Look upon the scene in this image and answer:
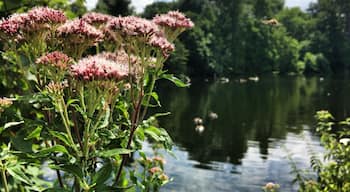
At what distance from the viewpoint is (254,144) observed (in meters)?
22.6

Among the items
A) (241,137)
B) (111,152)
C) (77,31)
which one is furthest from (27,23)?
(241,137)

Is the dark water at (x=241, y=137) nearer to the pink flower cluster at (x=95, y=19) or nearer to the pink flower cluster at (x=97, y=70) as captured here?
the pink flower cluster at (x=95, y=19)

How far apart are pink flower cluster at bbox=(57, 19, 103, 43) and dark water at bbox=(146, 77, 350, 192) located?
5.85 m

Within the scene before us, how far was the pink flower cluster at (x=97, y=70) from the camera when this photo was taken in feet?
6.75

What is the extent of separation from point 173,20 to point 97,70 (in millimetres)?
830

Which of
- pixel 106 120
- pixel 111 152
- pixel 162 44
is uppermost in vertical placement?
pixel 162 44

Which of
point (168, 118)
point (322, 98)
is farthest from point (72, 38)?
point (322, 98)

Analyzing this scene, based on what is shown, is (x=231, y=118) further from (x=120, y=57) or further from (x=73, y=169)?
(x=73, y=169)

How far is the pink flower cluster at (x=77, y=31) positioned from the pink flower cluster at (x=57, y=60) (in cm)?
12

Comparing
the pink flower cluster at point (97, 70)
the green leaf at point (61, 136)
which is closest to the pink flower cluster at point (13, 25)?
the pink flower cluster at point (97, 70)

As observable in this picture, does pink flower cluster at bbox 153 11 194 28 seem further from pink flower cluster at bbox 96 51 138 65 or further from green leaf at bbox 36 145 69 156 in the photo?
green leaf at bbox 36 145 69 156

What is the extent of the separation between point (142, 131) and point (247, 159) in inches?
688

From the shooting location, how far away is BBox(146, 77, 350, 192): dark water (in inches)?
642

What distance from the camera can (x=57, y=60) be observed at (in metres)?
2.14
